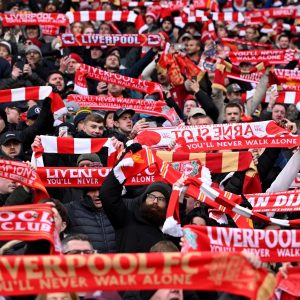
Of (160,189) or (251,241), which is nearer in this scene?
(251,241)

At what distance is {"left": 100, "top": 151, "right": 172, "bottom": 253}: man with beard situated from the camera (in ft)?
28.8

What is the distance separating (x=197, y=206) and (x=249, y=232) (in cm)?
195

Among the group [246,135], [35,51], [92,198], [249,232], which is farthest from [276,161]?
[35,51]

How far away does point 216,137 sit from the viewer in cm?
1054

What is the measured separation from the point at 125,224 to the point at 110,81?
16.0ft

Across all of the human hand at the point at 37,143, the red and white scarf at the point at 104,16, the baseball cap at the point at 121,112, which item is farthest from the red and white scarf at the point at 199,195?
the red and white scarf at the point at 104,16

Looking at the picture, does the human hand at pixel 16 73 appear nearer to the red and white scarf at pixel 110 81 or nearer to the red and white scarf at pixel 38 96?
the red and white scarf at pixel 110 81

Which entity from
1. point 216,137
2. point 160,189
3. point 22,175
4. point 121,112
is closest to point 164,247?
point 160,189

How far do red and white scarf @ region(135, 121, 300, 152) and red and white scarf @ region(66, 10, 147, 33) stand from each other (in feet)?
23.7

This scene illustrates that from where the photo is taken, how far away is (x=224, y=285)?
638 cm

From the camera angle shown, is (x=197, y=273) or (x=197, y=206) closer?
(x=197, y=273)

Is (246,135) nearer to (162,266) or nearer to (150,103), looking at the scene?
(150,103)

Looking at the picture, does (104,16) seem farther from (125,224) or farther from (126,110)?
(125,224)

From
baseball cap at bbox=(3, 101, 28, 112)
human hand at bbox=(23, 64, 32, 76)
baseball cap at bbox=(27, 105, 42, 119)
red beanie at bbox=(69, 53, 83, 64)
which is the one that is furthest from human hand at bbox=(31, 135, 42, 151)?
red beanie at bbox=(69, 53, 83, 64)
